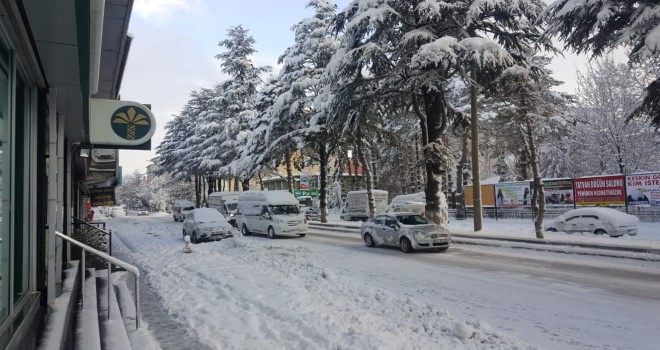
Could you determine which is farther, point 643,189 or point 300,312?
point 643,189

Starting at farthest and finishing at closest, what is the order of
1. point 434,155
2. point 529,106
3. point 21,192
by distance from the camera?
point 434,155
point 529,106
point 21,192

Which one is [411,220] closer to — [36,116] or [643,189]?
[36,116]

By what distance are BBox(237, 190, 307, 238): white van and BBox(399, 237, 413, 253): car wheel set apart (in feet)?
25.9

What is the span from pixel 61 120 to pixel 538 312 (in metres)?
8.32

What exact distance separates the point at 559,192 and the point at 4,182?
106ft

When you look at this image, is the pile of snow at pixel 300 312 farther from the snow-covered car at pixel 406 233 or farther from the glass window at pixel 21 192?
the snow-covered car at pixel 406 233

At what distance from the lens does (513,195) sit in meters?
33.6

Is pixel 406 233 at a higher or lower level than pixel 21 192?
lower

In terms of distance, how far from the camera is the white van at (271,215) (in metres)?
22.9

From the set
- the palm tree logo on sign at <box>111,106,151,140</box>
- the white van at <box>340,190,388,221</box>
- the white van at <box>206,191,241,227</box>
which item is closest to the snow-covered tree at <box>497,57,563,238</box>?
the palm tree logo on sign at <box>111,106,151,140</box>


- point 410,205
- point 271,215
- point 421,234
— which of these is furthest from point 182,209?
point 421,234

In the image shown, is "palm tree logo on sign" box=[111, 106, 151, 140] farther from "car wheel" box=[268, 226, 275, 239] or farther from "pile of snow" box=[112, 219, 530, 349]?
"car wheel" box=[268, 226, 275, 239]

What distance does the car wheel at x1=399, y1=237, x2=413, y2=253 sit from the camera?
633 inches

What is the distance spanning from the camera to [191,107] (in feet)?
200
